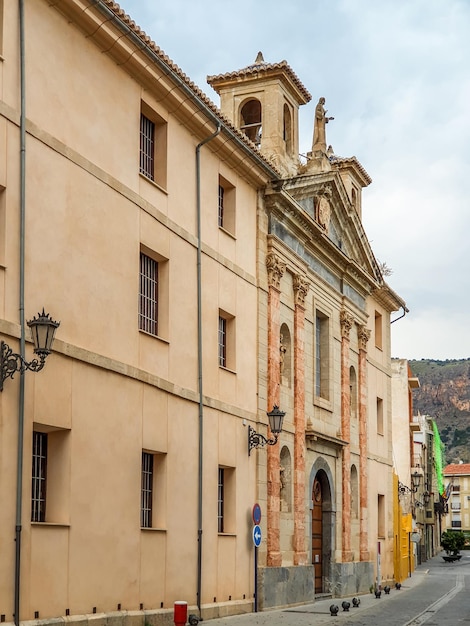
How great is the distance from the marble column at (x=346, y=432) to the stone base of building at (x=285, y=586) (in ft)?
13.3

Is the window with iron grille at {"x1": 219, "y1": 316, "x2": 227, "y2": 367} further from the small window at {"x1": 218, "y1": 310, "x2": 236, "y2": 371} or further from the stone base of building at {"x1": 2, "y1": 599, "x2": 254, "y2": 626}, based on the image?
the stone base of building at {"x1": 2, "y1": 599, "x2": 254, "y2": 626}

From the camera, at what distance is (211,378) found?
22.5 meters

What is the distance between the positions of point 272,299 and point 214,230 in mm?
3739

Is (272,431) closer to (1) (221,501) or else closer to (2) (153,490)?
(1) (221,501)

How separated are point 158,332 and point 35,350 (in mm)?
6497

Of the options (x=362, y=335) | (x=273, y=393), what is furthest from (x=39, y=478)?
(x=362, y=335)

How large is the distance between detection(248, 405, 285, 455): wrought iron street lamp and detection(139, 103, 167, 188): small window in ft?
20.0

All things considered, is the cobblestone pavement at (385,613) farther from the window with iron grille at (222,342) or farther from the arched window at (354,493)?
the window with iron grille at (222,342)

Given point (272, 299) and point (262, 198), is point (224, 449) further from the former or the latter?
point (262, 198)

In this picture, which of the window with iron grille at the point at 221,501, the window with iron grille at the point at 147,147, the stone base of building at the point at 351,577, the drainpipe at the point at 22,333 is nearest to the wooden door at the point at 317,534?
the stone base of building at the point at 351,577

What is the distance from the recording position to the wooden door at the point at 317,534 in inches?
1186

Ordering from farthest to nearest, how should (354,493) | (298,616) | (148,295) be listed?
(354,493) → (298,616) → (148,295)

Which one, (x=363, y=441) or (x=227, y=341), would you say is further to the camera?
(x=363, y=441)

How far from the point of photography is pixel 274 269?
26.4 m
